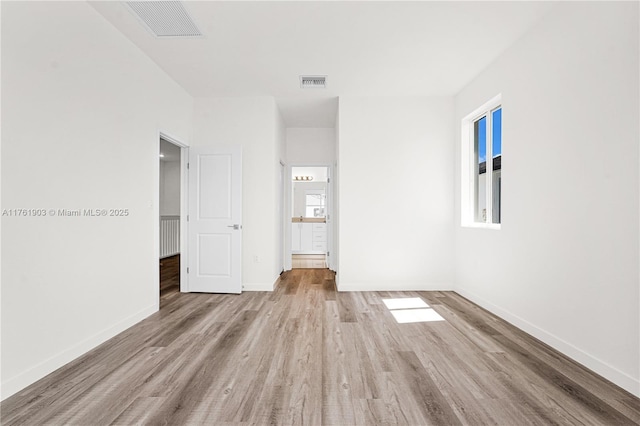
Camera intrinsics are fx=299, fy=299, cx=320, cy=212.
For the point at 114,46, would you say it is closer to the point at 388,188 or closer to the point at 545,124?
the point at 388,188

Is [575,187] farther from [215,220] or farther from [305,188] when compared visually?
[305,188]

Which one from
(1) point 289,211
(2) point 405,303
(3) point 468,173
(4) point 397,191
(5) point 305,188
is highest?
(5) point 305,188

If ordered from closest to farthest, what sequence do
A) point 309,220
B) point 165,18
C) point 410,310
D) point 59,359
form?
point 59,359 < point 165,18 < point 410,310 < point 309,220

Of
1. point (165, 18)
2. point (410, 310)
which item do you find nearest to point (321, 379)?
point (410, 310)

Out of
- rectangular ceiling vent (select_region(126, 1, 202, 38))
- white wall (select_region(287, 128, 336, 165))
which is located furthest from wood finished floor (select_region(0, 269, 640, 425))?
white wall (select_region(287, 128, 336, 165))

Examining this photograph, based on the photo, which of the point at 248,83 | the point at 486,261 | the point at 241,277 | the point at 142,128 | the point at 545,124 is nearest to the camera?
the point at 545,124

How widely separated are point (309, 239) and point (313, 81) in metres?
5.33

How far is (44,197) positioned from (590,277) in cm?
373

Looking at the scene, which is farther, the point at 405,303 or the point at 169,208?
the point at 169,208

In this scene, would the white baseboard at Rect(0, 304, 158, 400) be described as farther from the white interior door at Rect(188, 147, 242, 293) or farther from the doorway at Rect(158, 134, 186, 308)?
the doorway at Rect(158, 134, 186, 308)

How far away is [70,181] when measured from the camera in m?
2.19

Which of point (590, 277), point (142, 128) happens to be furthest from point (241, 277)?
point (590, 277)

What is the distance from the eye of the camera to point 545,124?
98.0 inches

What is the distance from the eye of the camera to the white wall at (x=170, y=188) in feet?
25.5
